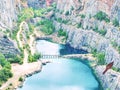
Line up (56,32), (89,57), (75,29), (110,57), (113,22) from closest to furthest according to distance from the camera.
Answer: (110,57) < (89,57) < (113,22) < (75,29) < (56,32)

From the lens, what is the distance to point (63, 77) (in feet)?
388

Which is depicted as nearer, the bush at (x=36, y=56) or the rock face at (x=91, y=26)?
the bush at (x=36, y=56)

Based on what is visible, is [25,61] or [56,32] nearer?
[25,61]

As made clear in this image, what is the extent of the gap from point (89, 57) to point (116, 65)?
23.4 metres

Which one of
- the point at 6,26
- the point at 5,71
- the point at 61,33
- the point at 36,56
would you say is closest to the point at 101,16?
the point at 61,33

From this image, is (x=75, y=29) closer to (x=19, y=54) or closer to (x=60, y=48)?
(x=60, y=48)

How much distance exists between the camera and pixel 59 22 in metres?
192

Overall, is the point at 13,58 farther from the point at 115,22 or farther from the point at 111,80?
the point at 115,22

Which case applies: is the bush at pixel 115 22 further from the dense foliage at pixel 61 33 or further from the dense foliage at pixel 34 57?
the dense foliage at pixel 61 33

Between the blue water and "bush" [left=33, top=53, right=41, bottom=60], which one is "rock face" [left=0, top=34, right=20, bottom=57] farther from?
the blue water

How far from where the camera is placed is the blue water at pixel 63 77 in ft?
362

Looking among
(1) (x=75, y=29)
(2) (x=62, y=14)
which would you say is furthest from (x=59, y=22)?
(1) (x=75, y=29)

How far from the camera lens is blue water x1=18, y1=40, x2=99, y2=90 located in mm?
110375

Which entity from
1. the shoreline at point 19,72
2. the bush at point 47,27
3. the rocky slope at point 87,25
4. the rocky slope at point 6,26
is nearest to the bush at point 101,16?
the rocky slope at point 87,25
